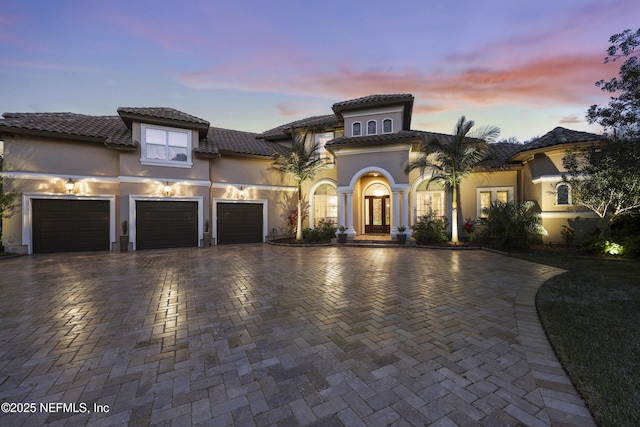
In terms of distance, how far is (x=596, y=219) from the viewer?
11.5 m

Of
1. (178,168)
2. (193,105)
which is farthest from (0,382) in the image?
(193,105)

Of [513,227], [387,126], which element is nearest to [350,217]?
[387,126]

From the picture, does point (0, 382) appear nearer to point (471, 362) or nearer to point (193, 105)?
point (471, 362)

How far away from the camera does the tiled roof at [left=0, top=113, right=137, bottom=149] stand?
35.0 feet

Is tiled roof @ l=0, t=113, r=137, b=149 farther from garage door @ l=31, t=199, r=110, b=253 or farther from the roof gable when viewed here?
garage door @ l=31, t=199, r=110, b=253

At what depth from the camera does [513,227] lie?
1075 centimetres

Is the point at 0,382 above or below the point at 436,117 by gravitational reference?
below

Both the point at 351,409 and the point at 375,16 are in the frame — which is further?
the point at 375,16

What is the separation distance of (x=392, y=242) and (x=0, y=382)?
1268 centimetres

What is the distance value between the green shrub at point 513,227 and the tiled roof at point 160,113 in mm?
15122

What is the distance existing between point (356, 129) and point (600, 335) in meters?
13.7

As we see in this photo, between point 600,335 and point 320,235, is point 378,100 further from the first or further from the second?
point 600,335

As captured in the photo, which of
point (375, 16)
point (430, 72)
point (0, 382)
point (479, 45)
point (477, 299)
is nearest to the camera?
point (0, 382)

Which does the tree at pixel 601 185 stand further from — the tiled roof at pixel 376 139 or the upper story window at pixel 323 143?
the upper story window at pixel 323 143
